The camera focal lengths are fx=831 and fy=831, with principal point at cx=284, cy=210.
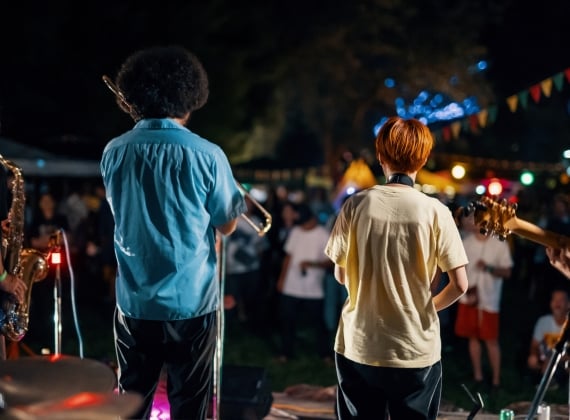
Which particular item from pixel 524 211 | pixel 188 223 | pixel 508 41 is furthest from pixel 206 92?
pixel 508 41

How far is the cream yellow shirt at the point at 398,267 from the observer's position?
352cm

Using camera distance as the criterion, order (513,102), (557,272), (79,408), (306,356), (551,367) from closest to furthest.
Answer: (79,408) → (551,367) → (306,356) → (557,272) → (513,102)

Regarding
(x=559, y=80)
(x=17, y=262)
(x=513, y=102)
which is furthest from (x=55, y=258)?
(x=513, y=102)

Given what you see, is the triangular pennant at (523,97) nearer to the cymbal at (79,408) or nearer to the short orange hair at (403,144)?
the short orange hair at (403,144)

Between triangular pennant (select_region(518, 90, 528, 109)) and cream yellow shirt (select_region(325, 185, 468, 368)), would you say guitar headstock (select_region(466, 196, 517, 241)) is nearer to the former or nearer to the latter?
cream yellow shirt (select_region(325, 185, 468, 368))

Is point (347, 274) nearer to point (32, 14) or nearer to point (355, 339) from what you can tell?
point (355, 339)

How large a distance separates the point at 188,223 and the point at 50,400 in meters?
1.22

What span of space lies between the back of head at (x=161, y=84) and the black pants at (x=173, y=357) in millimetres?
925

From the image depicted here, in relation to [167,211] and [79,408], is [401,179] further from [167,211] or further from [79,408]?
[79,408]

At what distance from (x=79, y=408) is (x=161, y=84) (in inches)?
66.6

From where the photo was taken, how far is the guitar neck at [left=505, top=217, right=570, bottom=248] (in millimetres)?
3695

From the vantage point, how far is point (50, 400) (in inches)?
98.0

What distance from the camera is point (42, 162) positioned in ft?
45.5

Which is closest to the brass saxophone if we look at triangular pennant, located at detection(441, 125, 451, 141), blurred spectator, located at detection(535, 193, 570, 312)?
blurred spectator, located at detection(535, 193, 570, 312)
